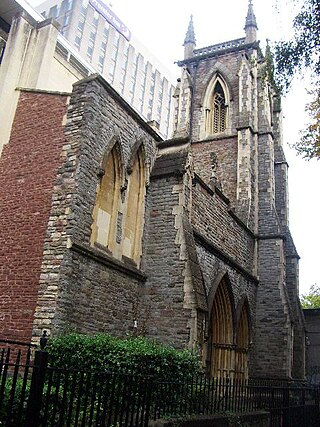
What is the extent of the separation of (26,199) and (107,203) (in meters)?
1.96

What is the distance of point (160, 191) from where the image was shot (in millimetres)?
12336

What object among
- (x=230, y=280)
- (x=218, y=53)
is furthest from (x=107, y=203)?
(x=218, y=53)

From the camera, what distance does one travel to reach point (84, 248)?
30.7 ft

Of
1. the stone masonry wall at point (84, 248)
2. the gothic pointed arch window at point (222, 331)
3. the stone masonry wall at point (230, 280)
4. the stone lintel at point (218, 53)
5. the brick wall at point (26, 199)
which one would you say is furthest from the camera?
the stone lintel at point (218, 53)

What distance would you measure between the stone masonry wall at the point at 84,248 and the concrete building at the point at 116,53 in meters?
46.3

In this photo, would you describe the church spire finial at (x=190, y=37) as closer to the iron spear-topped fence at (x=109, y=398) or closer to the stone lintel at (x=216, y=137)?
the stone lintel at (x=216, y=137)

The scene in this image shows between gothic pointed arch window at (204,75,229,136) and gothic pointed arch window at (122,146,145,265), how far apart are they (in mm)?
12037

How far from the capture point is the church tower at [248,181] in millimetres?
16703

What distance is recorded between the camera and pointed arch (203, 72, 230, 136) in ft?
77.6

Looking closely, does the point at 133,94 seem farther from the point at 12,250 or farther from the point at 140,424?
the point at 140,424

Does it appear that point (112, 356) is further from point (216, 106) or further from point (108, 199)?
point (216, 106)

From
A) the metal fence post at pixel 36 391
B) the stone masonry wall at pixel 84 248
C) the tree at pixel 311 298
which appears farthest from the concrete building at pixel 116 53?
the metal fence post at pixel 36 391

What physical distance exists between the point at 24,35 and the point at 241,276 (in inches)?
443

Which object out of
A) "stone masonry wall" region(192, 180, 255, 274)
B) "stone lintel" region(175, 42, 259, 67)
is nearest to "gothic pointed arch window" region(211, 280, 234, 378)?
"stone masonry wall" region(192, 180, 255, 274)
